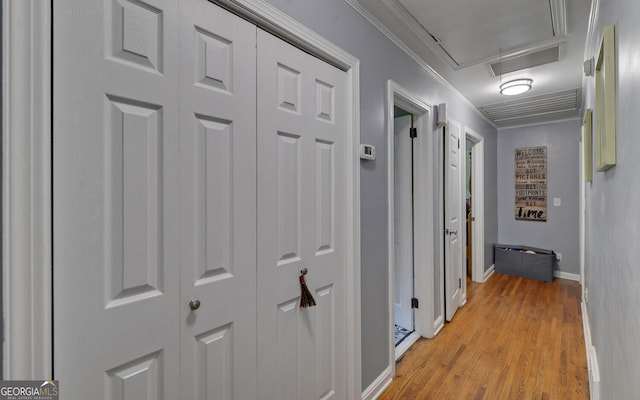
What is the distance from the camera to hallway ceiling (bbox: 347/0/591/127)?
1746 mm

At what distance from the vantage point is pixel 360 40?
1726 mm

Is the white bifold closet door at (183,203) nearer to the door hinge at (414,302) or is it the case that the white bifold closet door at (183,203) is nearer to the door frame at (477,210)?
the door hinge at (414,302)

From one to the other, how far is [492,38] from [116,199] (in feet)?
8.28

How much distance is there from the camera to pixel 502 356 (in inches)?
89.2

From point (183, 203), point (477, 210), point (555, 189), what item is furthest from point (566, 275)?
point (183, 203)

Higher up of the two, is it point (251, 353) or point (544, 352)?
point (251, 353)

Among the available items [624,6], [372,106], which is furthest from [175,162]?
[624,6]

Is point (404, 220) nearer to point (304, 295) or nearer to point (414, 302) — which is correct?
point (414, 302)

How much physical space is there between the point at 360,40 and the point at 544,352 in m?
2.73

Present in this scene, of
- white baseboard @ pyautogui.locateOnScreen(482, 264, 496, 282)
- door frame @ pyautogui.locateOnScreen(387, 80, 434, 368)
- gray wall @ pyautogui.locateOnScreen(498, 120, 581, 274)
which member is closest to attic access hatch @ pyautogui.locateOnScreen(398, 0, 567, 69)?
door frame @ pyautogui.locateOnScreen(387, 80, 434, 368)

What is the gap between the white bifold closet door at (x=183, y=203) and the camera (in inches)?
30.2

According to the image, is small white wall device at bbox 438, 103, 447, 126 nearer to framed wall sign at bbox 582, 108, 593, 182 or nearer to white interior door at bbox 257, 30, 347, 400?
framed wall sign at bbox 582, 108, 593, 182

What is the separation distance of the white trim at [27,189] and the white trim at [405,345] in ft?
7.29

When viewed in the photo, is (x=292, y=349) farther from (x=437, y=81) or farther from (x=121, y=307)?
(x=437, y=81)
